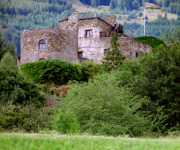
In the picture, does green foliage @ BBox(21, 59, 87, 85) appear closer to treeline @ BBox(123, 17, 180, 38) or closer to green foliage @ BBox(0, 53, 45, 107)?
green foliage @ BBox(0, 53, 45, 107)

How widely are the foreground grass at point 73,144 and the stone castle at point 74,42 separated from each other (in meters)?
27.2

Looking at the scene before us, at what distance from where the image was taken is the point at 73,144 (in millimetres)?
11000

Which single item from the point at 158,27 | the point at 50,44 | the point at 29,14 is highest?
the point at 29,14

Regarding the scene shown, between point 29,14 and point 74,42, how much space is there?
270 feet

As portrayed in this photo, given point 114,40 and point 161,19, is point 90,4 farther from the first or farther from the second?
point 114,40

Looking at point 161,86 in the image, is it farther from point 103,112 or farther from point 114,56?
point 114,56

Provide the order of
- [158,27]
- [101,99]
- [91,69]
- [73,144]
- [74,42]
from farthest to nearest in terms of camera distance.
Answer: [158,27] → [74,42] → [91,69] → [101,99] → [73,144]

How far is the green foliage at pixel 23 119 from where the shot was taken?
2077 centimetres

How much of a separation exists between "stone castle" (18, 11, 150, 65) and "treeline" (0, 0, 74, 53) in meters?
46.9

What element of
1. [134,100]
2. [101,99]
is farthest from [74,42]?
[101,99]

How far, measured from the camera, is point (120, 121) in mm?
20234

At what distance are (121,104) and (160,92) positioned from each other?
7.52 meters

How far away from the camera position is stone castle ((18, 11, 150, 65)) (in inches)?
1505

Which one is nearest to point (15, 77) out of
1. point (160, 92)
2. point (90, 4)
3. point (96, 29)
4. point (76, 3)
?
point (160, 92)
